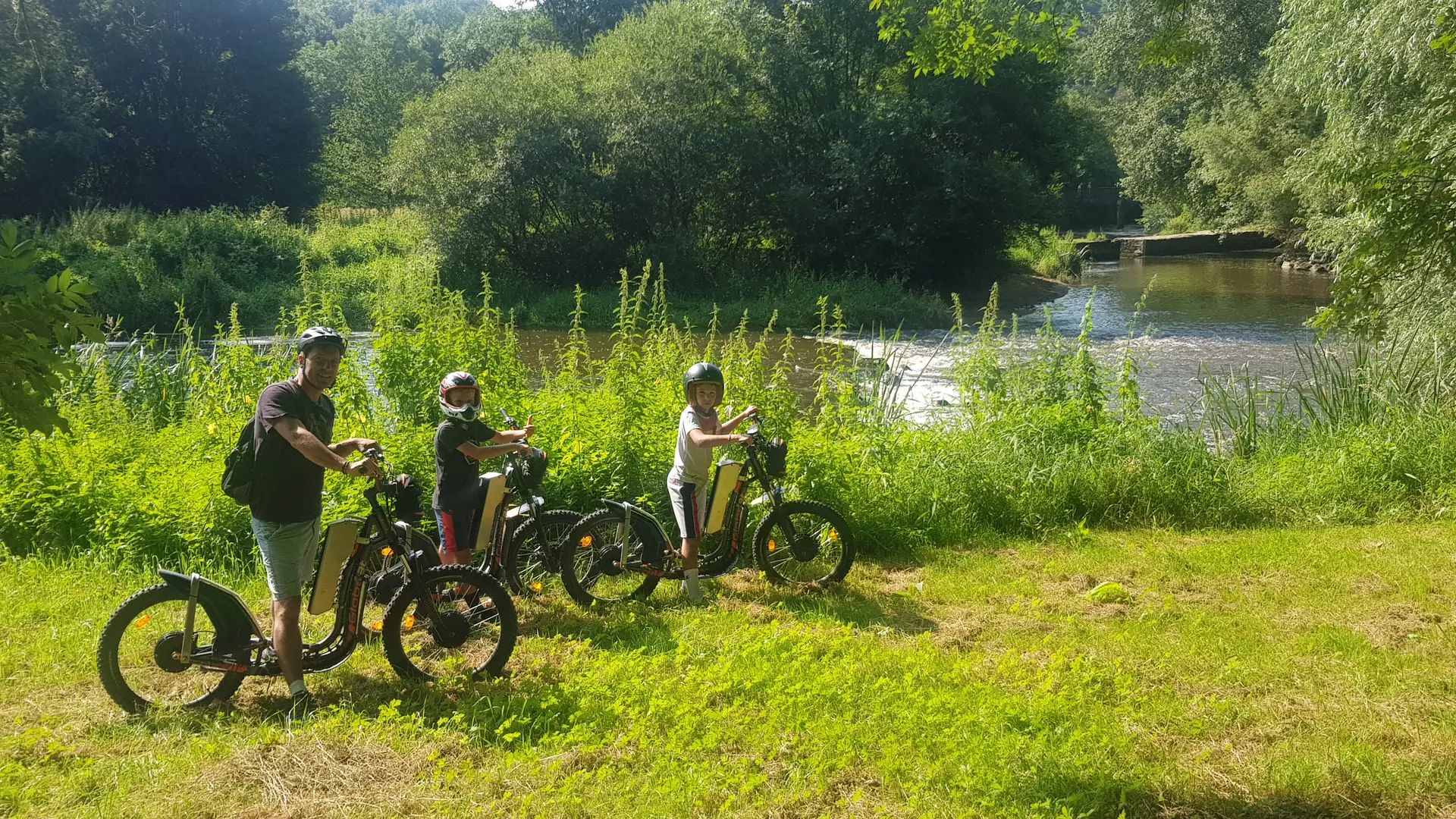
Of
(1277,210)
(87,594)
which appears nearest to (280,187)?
(1277,210)

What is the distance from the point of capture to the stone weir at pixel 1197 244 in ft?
160

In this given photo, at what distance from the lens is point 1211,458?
9.14 metres

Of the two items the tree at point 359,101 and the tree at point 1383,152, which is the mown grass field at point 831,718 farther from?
the tree at point 359,101

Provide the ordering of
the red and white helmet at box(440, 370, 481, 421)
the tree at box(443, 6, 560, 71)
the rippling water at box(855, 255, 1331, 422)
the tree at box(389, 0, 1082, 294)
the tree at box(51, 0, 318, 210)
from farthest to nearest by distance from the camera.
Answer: the tree at box(443, 6, 560, 71), the tree at box(51, 0, 318, 210), the tree at box(389, 0, 1082, 294), the rippling water at box(855, 255, 1331, 422), the red and white helmet at box(440, 370, 481, 421)

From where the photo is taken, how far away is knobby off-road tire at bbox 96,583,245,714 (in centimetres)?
463

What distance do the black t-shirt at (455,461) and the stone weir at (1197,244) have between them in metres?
50.0

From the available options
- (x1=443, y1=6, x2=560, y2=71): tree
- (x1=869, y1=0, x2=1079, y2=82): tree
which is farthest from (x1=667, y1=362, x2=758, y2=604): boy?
(x1=443, y1=6, x2=560, y2=71): tree

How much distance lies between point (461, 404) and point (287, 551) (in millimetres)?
1256

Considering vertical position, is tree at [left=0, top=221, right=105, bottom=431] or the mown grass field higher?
tree at [left=0, top=221, right=105, bottom=431]

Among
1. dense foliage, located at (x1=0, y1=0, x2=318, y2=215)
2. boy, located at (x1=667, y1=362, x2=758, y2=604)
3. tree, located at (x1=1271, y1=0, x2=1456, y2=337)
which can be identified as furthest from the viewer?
dense foliage, located at (x1=0, y1=0, x2=318, y2=215)

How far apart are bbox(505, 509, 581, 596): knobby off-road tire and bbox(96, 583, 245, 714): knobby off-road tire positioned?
5.14 ft

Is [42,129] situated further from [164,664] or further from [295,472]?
[295,472]

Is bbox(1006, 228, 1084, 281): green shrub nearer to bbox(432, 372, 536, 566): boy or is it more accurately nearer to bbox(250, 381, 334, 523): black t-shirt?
bbox(432, 372, 536, 566): boy

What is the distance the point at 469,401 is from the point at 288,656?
1.58 metres
